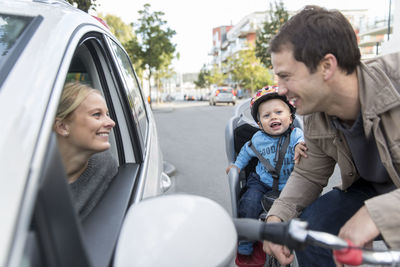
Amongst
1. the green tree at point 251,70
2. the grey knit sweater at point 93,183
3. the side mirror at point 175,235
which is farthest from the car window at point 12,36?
the green tree at point 251,70

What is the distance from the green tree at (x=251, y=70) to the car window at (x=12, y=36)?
1929 inches

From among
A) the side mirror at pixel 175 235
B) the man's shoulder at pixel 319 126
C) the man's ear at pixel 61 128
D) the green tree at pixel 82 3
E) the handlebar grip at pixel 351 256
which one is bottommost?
the handlebar grip at pixel 351 256

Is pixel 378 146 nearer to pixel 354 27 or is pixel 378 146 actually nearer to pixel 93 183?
pixel 93 183

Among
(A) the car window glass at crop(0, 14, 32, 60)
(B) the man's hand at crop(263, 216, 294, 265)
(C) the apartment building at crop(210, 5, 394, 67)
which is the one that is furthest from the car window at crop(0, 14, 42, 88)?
(C) the apartment building at crop(210, 5, 394, 67)

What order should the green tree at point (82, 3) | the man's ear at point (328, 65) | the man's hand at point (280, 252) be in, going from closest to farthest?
the man's ear at point (328, 65) < the man's hand at point (280, 252) < the green tree at point (82, 3)

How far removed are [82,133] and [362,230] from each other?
1.38 meters

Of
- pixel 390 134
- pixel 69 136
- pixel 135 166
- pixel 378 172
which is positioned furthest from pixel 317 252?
pixel 69 136

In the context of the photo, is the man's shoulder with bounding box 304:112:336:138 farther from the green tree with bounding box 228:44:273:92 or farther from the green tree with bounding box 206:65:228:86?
the green tree with bounding box 206:65:228:86

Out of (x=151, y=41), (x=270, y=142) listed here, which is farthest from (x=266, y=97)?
(x=151, y=41)

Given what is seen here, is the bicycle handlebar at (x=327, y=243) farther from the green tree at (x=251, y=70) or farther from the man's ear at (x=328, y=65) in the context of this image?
the green tree at (x=251, y=70)

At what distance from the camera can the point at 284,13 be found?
3119 centimetres

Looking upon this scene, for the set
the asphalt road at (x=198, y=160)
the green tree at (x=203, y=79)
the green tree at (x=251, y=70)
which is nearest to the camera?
the asphalt road at (x=198, y=160)

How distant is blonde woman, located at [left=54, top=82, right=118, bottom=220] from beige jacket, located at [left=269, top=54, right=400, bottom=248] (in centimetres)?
100

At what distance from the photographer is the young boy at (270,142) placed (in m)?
2.77
